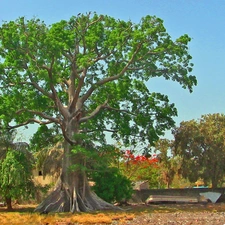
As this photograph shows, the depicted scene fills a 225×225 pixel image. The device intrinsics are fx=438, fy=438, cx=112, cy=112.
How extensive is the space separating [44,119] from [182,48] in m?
9.67

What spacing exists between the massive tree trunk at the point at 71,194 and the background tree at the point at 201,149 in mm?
10240

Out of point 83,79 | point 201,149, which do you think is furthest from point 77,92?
point 201,149

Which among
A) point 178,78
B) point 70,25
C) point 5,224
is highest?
point 70,25

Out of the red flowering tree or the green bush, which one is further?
the red flowering tree

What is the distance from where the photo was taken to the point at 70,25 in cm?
2548

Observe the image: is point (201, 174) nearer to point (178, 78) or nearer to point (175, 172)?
point (175, 172)

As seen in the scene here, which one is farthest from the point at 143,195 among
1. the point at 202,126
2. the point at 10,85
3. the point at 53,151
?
the point at 10,85

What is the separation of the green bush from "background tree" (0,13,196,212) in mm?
1729

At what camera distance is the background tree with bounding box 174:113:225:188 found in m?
32.4

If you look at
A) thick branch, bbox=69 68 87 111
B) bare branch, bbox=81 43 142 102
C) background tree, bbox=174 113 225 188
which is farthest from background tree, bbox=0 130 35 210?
background tree, bbox=174 113 225 188

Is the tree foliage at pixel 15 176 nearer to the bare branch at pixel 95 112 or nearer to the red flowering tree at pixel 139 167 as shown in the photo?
the bare branch at pixel 95 112

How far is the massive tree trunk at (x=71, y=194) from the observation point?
23.5m

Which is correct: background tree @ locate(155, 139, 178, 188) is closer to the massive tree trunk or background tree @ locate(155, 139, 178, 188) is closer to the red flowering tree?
the red flowering tree

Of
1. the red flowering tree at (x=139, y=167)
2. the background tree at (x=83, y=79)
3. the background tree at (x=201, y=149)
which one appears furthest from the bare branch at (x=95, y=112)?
the background tree at (x=201, y=149)
